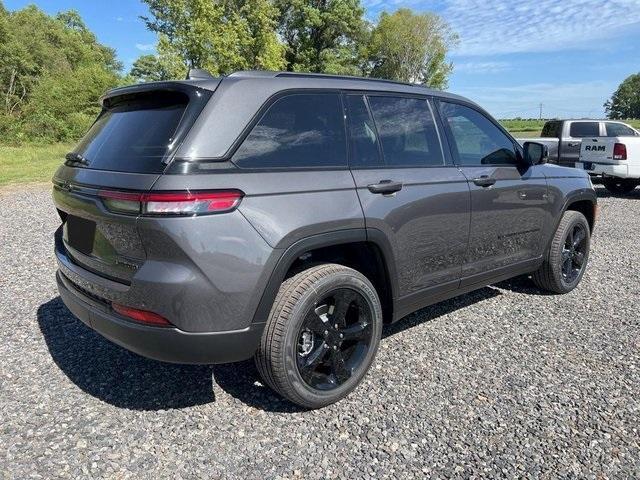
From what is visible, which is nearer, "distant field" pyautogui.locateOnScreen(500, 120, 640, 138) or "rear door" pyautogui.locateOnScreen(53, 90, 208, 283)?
"rear door" pyautogui.locateOnScreen(53, 90, 208, 283)

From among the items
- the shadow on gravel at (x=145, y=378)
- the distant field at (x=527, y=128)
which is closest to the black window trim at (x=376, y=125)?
the shadow on gravel at (x=145, y=378)

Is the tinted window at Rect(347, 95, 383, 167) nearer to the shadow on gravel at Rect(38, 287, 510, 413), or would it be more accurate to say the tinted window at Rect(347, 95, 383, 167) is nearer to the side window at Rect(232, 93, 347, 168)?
the side window at Rect(232, 93, 347, 168)

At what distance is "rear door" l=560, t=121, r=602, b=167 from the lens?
12070 mm

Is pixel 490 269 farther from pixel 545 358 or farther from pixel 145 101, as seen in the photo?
pixel 145 101

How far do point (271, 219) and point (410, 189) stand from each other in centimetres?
105

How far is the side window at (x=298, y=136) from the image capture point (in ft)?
7.73

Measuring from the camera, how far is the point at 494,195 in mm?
3537

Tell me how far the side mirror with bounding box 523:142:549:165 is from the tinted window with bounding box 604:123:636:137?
10.6 m

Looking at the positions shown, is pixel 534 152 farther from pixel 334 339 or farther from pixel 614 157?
pixel 614 157

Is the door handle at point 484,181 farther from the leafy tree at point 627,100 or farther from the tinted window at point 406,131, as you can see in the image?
the leafy tree at point 627,100

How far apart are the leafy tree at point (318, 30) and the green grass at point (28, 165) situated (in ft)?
75.1

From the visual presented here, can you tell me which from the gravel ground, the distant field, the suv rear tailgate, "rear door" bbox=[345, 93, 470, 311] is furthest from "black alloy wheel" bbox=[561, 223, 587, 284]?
the distant field

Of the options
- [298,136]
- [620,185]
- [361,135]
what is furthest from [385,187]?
[620,185]

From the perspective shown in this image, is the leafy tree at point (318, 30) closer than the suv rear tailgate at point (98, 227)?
No
